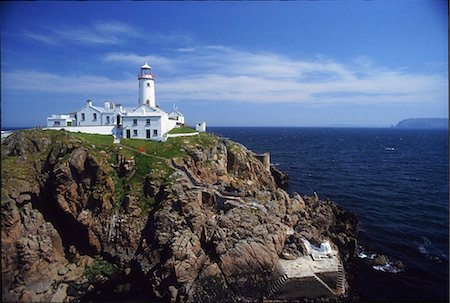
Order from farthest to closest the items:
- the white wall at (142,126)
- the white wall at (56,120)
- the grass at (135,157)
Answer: the white wall at (56,120), the white wall at (142,126), the grass at (135,157)

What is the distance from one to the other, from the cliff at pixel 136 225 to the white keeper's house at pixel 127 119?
3.99m

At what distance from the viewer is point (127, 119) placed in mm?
40031

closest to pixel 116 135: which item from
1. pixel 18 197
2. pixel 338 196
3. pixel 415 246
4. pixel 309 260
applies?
pixel 18 197

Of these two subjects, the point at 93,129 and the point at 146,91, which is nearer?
the point at 93,129

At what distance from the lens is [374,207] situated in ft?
137

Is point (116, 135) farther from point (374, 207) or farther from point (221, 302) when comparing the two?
point (374, 207)

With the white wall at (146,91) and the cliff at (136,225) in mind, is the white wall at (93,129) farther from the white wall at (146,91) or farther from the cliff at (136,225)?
the white wall at (146,91)

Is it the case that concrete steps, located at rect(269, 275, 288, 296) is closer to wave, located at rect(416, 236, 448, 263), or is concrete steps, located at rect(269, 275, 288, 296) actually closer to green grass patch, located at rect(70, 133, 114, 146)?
wave, located at rect(416, 236, 448, 263)

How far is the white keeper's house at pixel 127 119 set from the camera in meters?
39.8

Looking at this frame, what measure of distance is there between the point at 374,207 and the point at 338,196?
216 inches

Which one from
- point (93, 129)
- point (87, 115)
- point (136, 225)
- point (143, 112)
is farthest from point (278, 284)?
point (87, 115)

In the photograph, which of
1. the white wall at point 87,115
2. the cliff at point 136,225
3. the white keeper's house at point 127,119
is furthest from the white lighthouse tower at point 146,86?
the cliff at point 136,225

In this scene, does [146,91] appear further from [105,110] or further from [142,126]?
[142,126]

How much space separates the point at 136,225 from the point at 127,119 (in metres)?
15.5
